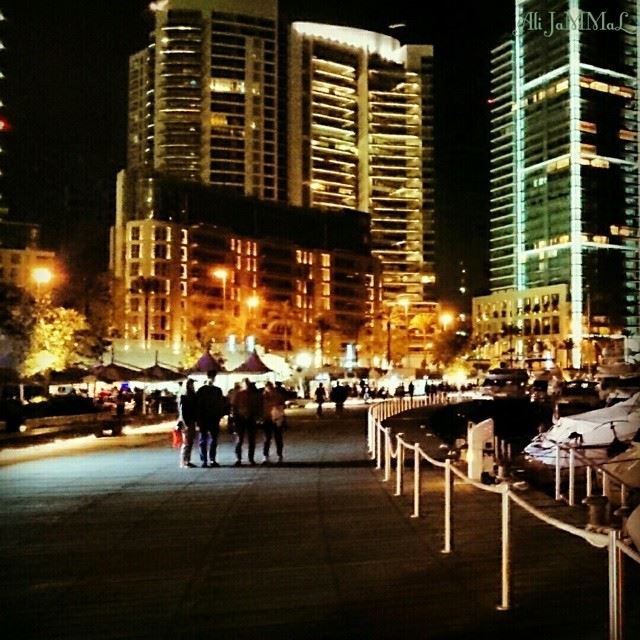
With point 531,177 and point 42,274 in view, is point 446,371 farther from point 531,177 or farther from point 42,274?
point 42,274

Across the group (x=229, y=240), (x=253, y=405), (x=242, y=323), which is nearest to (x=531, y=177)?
(x=229, y=240)

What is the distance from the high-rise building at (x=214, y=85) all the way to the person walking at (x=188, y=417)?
170m

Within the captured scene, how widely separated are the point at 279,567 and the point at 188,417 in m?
10.5

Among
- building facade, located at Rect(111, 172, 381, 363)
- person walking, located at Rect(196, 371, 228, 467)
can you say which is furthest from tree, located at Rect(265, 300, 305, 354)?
person walking, located at Rect(196, 371, 228, 467)

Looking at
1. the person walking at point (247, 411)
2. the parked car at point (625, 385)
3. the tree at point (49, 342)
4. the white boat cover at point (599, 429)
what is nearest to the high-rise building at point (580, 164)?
the tree at point (49, 342)

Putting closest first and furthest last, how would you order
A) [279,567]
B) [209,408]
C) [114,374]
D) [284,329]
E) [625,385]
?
[279,567]
[209,408]
[114,374]
[625,385]
[284,329]

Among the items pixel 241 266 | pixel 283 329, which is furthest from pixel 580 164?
pixel 241 266

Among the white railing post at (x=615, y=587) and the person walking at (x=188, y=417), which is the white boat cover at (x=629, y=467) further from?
the white railing post at (x=615, y=587)

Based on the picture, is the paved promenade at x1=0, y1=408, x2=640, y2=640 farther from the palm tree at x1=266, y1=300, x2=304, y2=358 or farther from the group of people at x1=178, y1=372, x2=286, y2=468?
the palm tree at x1=266, y1=300, x2=304, y2=358

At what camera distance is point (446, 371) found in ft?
520

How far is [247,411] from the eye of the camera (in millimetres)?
20812

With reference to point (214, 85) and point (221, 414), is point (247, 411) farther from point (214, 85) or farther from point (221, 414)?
point (214, 85)

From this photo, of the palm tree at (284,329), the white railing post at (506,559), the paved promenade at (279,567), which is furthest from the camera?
the palm tree at (284,329)

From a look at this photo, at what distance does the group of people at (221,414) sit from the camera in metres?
19.8
